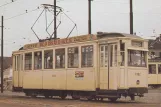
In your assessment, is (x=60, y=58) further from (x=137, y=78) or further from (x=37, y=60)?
(x=137, y=78)

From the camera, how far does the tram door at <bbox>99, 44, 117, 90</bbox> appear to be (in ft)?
74.4

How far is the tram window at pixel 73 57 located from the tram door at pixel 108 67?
1.97 m

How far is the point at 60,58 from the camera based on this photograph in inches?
1045

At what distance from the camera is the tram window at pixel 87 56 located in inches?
948

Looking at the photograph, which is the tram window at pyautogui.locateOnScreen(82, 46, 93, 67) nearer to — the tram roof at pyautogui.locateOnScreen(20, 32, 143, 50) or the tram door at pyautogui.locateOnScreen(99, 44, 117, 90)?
the tram roof at pyautogui.locateOnScreen(20, 32, 143, 50)

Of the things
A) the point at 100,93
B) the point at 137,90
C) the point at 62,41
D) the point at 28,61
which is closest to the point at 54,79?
the point at 62,41

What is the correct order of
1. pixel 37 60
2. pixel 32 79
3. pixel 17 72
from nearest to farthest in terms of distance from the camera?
pixel 37 60
pixel 32 79
pixel 17 72

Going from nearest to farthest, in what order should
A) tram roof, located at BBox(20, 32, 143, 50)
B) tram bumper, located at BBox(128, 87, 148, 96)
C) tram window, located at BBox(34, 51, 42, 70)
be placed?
tram bumper, located at BBox(128, 87, 148, 96)
tram roof, located at BBox(20, 32, 143, 50)
tram window, located at BBox(34, 51, 42, 70)

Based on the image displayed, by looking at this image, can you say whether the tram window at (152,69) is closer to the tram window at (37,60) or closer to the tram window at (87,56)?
the tram window at (37,60)

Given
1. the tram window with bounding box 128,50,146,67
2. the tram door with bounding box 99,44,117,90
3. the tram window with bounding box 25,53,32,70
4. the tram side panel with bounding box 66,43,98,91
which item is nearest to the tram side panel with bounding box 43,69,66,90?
the tram side panel with bounding box 66,43,98,91

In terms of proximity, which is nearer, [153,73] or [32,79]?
[32,79]

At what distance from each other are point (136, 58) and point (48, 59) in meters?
6.50

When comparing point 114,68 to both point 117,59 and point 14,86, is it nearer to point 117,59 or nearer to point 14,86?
point 117,59

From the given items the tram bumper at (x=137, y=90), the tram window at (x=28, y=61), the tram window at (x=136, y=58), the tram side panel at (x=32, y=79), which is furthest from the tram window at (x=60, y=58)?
the tram bumper at (x=137, y=90)
